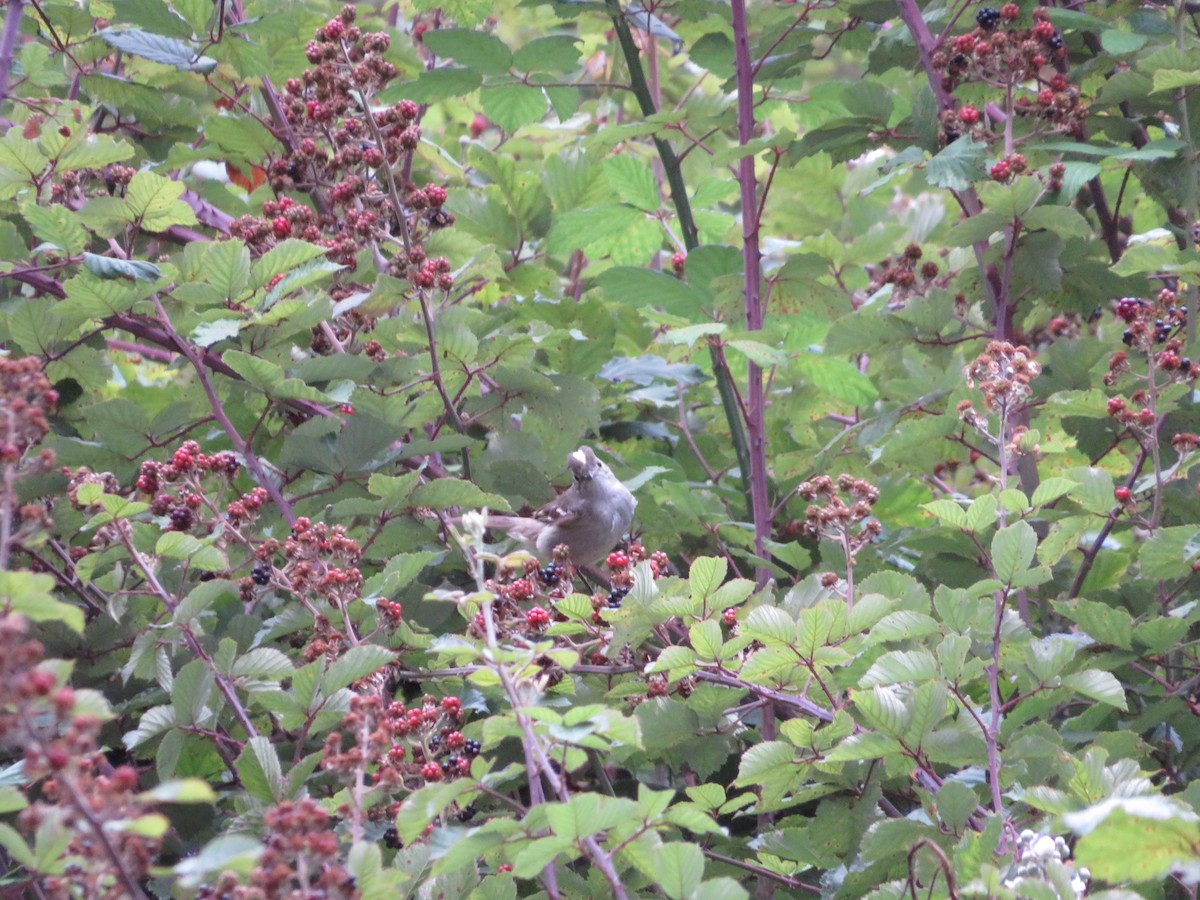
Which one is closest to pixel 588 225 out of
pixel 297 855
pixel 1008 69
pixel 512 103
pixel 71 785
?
pixel 512 103

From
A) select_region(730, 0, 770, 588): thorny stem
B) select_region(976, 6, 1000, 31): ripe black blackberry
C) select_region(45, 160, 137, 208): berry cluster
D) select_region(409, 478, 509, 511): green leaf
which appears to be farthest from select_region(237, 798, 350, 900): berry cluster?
select_region(976, 6, 1000, 31): ripe black blackberry

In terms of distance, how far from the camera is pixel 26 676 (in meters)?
1.24

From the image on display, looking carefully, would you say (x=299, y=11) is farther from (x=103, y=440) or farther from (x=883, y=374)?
(x=883, y=374)

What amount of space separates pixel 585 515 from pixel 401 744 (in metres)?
1.39

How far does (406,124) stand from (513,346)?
536mm

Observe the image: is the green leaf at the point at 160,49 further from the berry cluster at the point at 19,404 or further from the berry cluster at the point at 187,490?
the berry cluster at the point at 19,404

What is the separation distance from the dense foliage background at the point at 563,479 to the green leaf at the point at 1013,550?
0.02 m

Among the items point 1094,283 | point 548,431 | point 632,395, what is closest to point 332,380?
point 548,431

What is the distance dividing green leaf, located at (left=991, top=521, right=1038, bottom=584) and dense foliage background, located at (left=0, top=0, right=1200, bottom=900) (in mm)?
16

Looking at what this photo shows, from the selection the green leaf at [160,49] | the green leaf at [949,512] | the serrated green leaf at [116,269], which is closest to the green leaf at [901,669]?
the green leaf at [949,512]

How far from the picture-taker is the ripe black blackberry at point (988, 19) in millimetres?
2949

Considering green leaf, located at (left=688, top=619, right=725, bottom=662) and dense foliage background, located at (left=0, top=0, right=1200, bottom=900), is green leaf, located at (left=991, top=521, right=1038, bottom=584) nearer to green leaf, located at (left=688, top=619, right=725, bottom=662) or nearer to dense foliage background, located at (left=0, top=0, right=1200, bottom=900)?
dense foliage background, located at (left=0, top=0, right=1200, bottom=900)

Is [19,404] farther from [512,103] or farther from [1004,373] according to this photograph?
[512,103]

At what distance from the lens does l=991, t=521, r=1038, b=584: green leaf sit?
6.82ft
